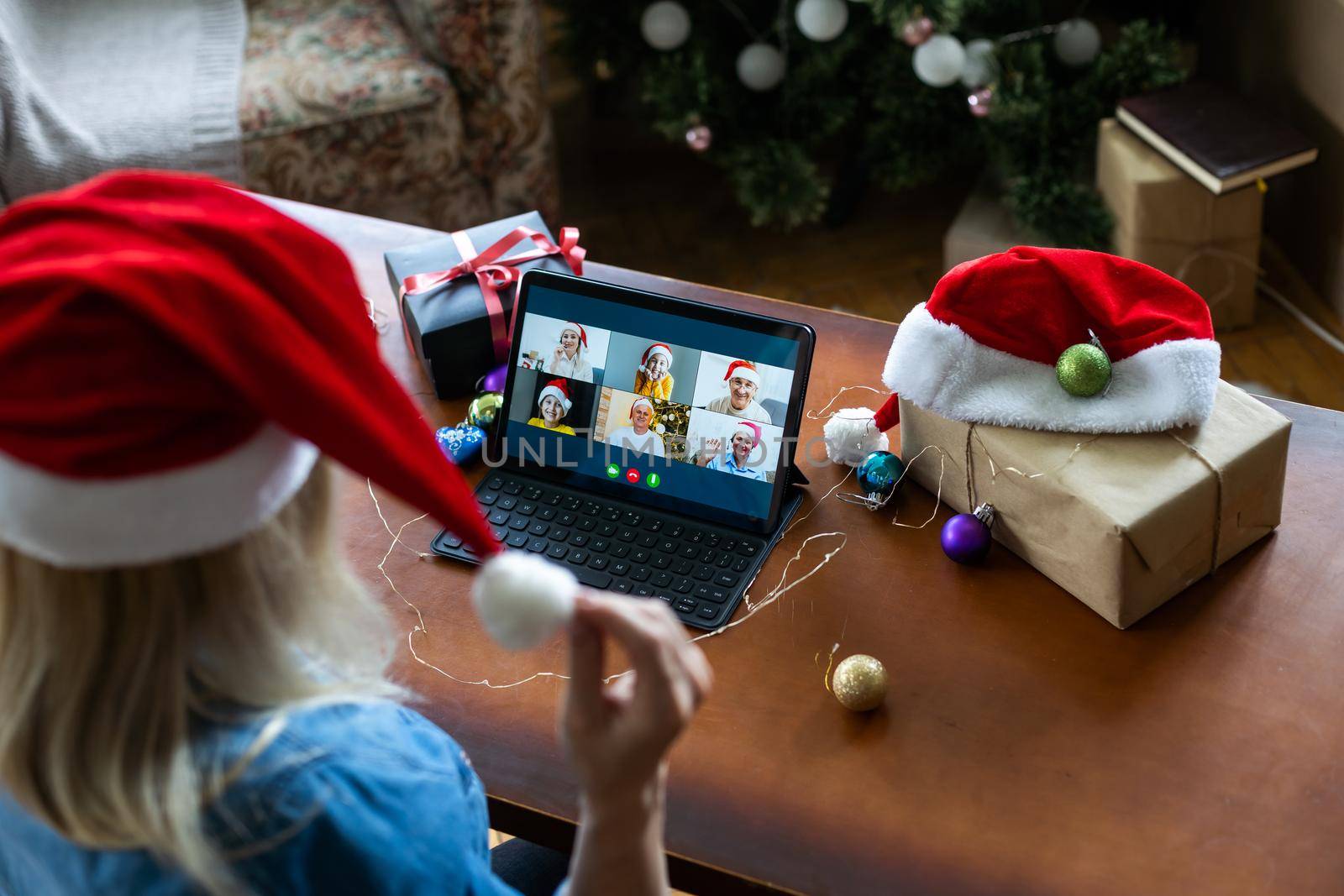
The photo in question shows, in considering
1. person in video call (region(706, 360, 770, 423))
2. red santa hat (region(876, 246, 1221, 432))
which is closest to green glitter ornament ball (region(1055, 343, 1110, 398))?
red santa hat (region(876, 246, 1221, 432))

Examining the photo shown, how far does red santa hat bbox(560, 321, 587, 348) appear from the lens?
1.05 m

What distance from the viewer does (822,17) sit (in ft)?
6.25

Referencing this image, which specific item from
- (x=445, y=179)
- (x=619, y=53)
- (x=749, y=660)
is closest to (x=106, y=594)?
(x=749, y=660)

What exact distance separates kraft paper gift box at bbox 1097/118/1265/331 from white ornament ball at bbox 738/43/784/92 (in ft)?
1.82

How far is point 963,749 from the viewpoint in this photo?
86cm

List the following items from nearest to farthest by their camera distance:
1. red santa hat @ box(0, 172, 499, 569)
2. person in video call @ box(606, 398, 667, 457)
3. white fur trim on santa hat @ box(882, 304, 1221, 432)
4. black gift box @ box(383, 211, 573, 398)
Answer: red santa hat @ box(0, 172, 499, 569)
white fur trim on santa hat @ box(882, 304, 1221, 432)
person in video call @ box(606, 398, 667, 457)
black gift box @ box(383, 211, 573, 398)

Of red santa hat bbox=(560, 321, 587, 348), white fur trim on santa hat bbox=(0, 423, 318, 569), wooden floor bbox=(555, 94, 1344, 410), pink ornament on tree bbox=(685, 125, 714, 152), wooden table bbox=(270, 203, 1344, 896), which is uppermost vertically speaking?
white fur trim on santa hat bbox=(0, 423, 318, 569)

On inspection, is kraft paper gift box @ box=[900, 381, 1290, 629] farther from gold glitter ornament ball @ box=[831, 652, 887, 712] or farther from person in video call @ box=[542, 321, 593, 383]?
person in video call @ box=[542, 321, 593, 383]

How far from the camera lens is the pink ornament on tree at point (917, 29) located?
1.85m

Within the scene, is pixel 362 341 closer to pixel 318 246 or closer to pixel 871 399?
pixel 318 246

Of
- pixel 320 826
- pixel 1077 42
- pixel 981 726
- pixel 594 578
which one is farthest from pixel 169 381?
pixel 1077 42

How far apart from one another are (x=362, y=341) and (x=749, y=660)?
0.46 m

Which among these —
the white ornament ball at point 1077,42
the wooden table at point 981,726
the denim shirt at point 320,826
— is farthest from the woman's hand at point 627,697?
the white ornament ball at point 1077,42

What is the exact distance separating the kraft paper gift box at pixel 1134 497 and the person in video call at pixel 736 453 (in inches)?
6.5
